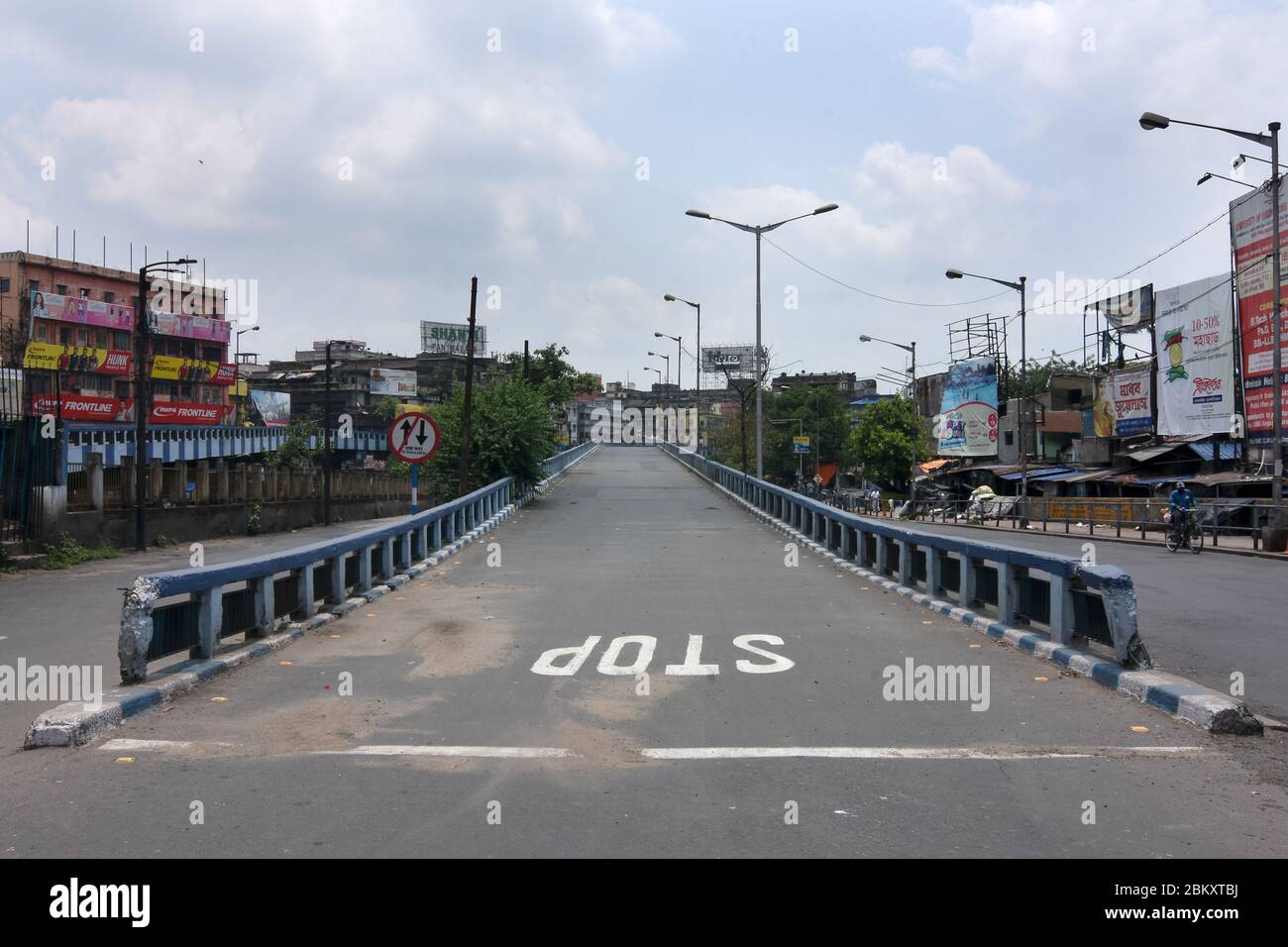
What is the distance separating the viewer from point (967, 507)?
50.9 meters

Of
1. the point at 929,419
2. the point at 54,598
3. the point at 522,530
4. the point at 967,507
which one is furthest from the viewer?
the point at 929,419

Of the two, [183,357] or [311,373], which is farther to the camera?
[311,373]

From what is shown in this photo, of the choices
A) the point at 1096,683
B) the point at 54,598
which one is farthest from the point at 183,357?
the point at 1096,683

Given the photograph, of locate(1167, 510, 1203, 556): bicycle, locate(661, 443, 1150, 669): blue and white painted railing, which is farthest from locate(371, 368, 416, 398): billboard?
locate(661, 443, 1150, 669): blue and white painted railing

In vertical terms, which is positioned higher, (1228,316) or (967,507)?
(1228,316)

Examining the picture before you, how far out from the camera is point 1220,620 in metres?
13.5

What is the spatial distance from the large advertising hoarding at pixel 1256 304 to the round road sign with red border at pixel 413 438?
94.9 ft

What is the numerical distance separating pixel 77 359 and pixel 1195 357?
58.1 metres

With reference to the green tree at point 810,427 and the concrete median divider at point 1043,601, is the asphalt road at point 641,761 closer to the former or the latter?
the concrete median divider at point 1043,601

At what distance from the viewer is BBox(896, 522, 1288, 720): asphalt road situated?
9680 millimetres

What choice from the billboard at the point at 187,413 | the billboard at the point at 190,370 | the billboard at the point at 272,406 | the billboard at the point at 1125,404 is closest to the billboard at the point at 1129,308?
the billboard at the point at 1125,404

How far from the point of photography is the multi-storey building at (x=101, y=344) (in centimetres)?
5934
